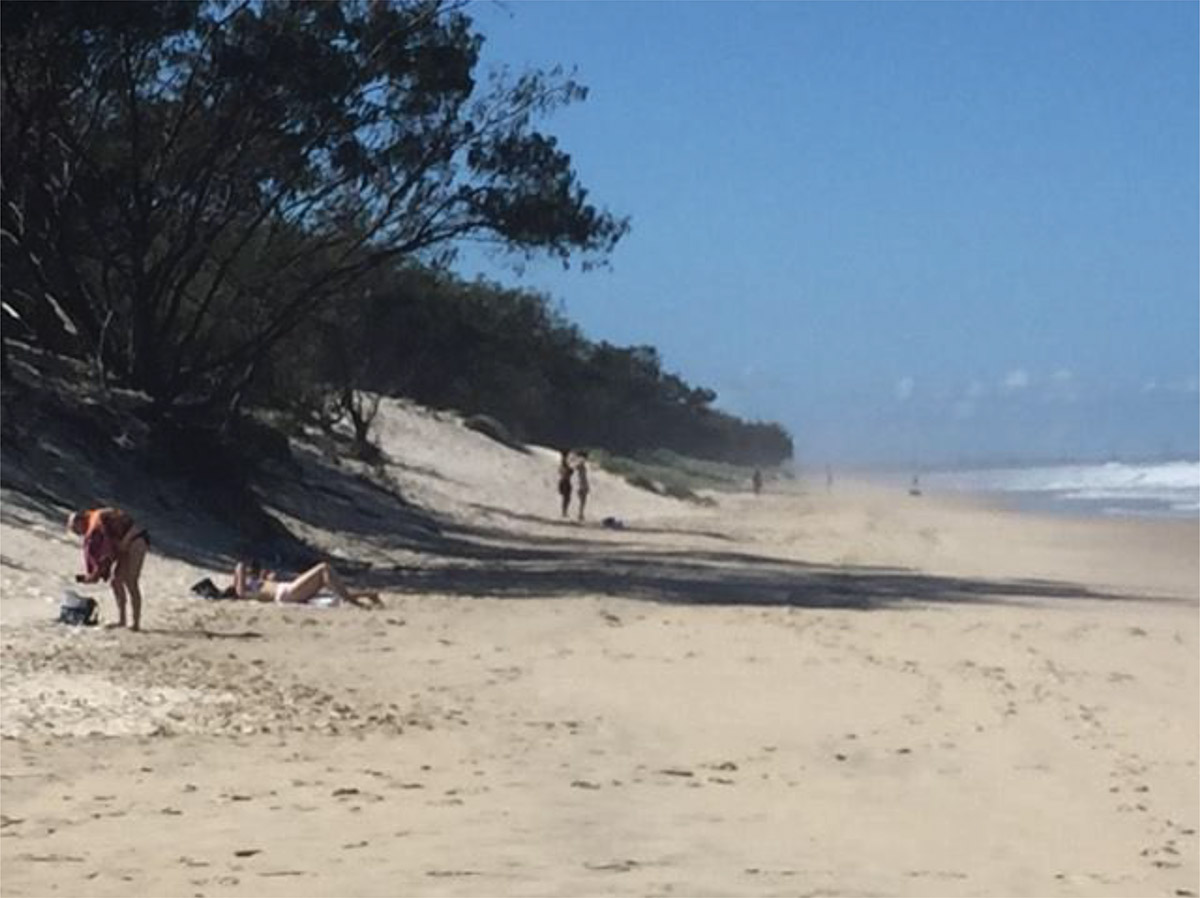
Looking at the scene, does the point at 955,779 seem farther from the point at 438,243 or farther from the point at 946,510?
the point at 946,510

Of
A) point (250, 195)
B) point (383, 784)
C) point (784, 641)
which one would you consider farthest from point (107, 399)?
point (383, 784)

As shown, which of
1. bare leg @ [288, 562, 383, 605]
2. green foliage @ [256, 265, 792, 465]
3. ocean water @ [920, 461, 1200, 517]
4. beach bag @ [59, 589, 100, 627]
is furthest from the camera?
ocean water @ [920, 461, 1200, 517]

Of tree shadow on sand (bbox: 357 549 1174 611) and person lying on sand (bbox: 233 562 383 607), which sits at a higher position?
tree shadow on sand (bbox: 357 549 1174 611)

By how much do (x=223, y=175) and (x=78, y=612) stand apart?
12.0 meters

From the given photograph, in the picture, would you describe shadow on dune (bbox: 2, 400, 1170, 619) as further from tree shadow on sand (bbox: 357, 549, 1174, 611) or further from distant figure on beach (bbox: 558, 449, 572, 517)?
Result: distant figure on beach (bbox: 558, 449, 572, 517)

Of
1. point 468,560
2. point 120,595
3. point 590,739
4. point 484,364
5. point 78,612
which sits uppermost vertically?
point 484,364

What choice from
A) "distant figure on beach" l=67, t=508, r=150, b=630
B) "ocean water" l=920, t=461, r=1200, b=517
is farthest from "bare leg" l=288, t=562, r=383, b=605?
"ocean water" l=920, t=461, r=1200, b=517

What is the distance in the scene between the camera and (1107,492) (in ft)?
292

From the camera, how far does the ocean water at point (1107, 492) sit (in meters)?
68.6

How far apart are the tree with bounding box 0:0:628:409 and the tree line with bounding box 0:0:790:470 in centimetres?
3

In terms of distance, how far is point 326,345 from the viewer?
45.2m

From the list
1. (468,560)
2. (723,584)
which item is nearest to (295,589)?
(723,584)

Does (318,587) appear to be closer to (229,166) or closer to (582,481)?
(229,166)

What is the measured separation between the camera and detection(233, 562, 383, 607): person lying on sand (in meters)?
20.8
